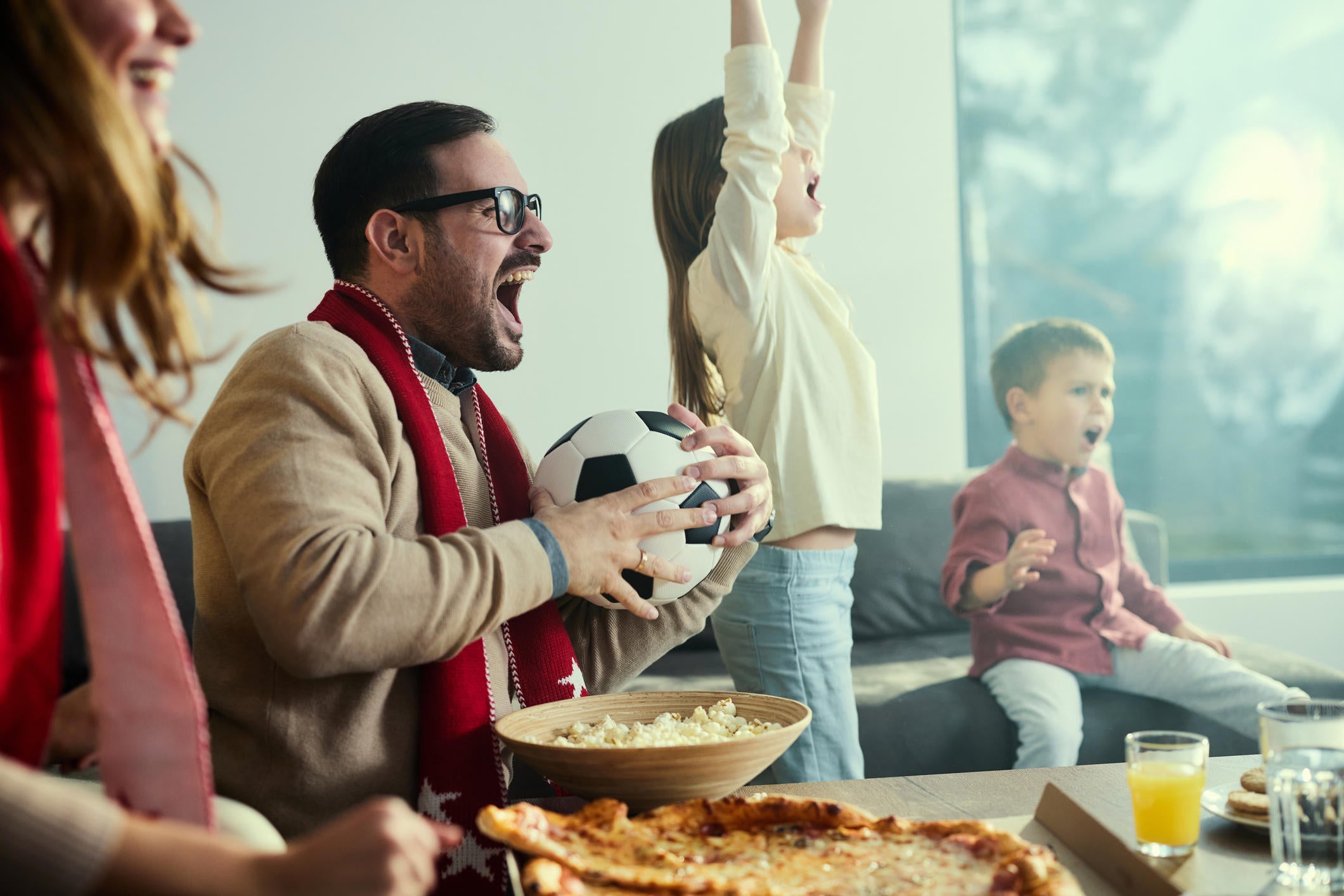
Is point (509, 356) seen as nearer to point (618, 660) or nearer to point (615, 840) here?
point (618, 660)

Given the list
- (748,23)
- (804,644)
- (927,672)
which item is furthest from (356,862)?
(927,672)

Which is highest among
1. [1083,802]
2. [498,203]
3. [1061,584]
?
[498,203]

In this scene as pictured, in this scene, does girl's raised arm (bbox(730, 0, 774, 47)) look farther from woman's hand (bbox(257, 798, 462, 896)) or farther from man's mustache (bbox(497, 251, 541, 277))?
woman's hand (bbox(257, 798, 462, 896))

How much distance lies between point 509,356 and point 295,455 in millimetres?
453

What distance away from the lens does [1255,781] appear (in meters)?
0.98

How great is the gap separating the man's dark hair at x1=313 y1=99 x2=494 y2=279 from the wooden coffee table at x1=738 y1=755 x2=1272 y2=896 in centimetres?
87

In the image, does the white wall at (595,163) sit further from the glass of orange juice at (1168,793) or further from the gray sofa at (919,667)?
the glass of orange juice at (1168,793)

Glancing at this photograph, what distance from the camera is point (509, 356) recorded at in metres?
1.46

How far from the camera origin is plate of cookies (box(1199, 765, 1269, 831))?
92 cm

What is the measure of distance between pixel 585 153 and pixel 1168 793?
257cm

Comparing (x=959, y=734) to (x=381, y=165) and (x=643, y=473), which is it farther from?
(x=381, y=165)

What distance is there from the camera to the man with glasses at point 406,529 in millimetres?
1026

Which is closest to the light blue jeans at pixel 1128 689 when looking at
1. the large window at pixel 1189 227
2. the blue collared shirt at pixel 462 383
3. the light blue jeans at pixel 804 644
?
the light blue jeans at pixel 804 644

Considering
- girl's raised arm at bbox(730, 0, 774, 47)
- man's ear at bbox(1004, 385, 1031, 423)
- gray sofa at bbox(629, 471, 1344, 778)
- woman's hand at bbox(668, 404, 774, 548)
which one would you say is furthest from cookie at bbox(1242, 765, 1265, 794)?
man's ear at bbox(1004, 385, 1031, 423)
